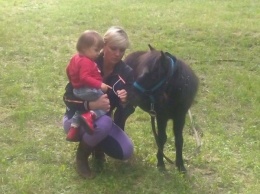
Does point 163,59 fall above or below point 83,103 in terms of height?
above

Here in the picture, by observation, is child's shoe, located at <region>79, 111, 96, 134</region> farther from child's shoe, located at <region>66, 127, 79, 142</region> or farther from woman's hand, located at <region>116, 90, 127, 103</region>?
woman's hand, located at <region>116, 90, 127, 103</region>

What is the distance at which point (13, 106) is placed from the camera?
19.7 feet

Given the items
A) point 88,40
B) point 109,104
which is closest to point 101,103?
point 109,104

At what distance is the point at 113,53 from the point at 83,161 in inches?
37.9

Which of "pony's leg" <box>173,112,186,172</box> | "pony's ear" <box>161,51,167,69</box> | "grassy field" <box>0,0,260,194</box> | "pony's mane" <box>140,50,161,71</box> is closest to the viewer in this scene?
"pony's ear" <box>161,51,167,69</box>

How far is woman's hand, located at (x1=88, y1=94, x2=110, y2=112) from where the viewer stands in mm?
4160

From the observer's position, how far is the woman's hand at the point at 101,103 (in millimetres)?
4160

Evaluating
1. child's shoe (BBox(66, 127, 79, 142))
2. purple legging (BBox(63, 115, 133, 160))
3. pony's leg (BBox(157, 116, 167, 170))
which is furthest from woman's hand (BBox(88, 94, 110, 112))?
pony's leg (BBox(157, 116, 167, 170))

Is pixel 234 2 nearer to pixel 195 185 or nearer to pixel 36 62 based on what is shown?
pixel 36 62

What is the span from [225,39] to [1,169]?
206 inches

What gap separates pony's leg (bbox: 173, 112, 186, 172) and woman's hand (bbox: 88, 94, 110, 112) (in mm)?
574

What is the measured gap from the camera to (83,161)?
444 cm

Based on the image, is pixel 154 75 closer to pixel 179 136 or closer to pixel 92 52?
pixel 92 52

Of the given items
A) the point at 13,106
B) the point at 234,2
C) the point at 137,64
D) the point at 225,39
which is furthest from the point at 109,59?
the point at 234,2
